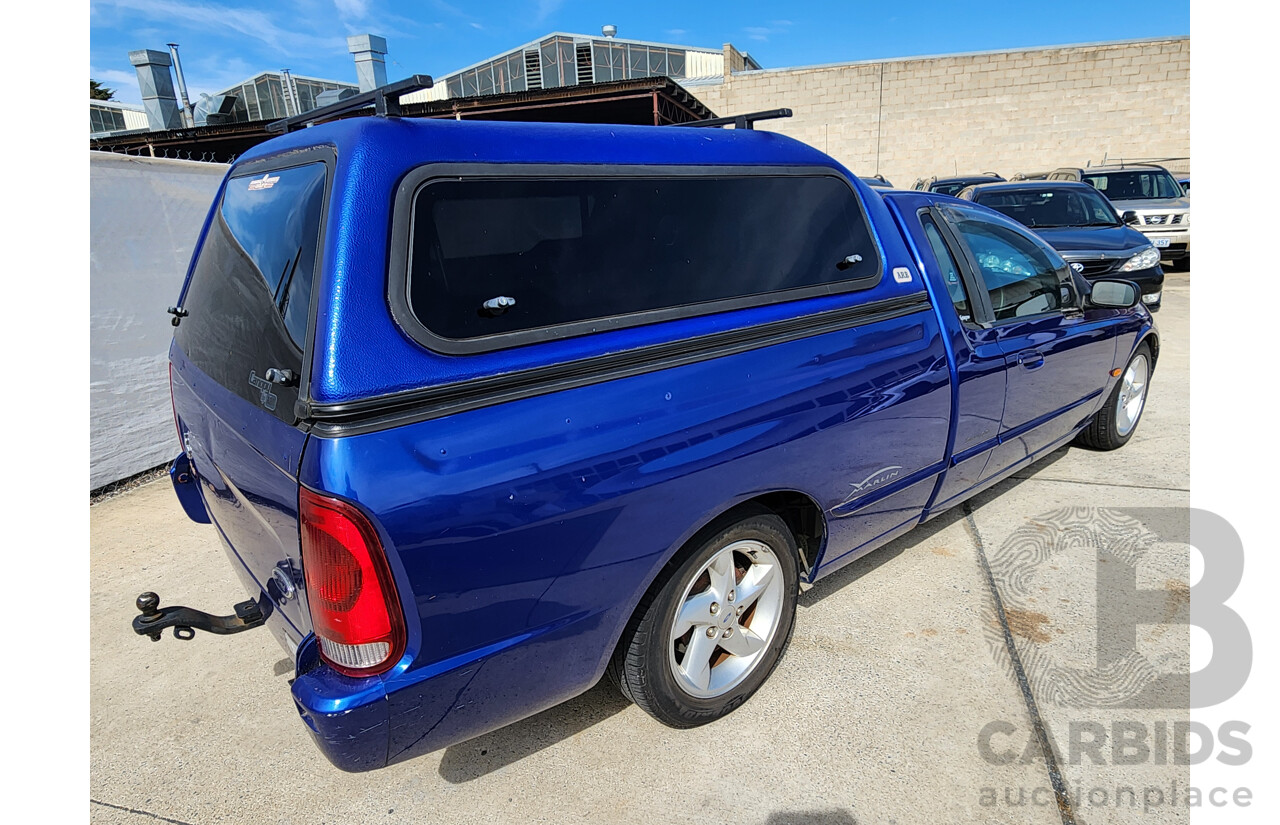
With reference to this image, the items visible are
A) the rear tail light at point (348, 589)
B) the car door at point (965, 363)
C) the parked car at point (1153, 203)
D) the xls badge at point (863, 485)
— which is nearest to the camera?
the rear tail light at point (348, 589)

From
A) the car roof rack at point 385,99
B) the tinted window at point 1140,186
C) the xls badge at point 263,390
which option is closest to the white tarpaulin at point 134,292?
the car roof rack at point 385,99

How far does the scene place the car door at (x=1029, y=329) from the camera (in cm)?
325

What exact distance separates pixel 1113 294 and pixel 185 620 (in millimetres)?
4314

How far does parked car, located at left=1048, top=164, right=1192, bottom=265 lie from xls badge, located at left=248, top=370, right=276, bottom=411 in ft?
41.8

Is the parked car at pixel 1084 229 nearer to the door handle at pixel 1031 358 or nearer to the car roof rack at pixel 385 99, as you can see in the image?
the door handle at pixel 1031 358

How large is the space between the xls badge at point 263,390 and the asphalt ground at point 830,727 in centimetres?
133

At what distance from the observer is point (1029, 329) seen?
3328mm

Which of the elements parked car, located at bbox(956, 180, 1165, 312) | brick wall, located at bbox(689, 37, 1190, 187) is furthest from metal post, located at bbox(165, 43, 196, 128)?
parked car, located at bbox(956, 180, 1165, 312)

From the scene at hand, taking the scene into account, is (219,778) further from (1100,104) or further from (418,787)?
(1100,104)

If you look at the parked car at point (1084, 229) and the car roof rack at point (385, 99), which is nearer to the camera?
the car roof rack at point (385, 99)

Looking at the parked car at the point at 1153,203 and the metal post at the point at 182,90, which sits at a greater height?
the metal post at the point at 182,90

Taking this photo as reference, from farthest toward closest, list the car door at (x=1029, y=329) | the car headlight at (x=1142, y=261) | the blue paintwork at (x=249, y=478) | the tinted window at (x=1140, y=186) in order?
the tinted window at (x=1140, y=186), the car headlight at (x=1142, y=261), the car door at (x=1029, y=329), the blue paintwork at (x=249, y=478)

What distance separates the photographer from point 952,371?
2.89 metres

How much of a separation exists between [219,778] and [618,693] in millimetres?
1364
